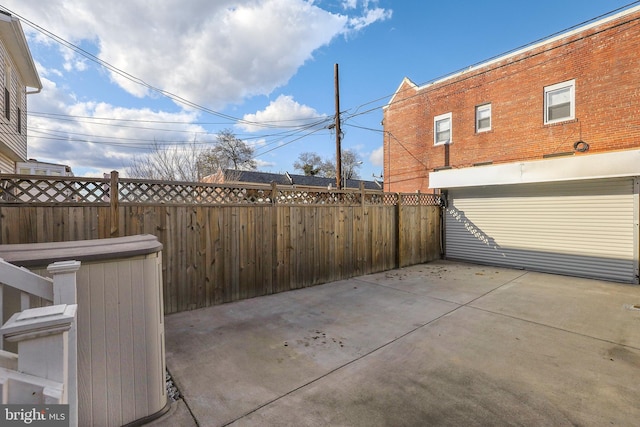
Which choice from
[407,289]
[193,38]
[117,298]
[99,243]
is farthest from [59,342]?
[193,38]

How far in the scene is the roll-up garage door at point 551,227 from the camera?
6.78 metres

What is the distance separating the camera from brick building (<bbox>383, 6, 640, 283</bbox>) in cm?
674

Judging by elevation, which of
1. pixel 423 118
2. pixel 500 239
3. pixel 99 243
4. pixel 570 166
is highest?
pixel 423 118

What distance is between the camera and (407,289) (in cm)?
592

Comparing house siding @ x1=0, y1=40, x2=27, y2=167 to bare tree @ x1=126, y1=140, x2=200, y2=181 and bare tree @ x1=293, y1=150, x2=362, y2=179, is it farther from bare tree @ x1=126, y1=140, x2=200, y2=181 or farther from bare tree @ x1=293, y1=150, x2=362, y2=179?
bare tree @ x1=293, y1=150, x2=362, y2=179

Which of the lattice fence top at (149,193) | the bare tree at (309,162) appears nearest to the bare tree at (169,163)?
the lattice fence top at (149,193)

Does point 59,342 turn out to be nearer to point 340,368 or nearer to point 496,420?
point 340,368

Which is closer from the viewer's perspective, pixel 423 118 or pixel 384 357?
pixel 384 357

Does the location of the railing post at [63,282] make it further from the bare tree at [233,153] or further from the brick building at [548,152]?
the bare tree at [233,153]

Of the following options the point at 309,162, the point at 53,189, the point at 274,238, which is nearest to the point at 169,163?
the point at 274,238

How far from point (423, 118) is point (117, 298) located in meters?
11.2

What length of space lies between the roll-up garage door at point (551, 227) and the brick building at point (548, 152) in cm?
2

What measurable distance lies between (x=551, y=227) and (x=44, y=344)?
994 cm

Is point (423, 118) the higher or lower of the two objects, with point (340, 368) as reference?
higher
